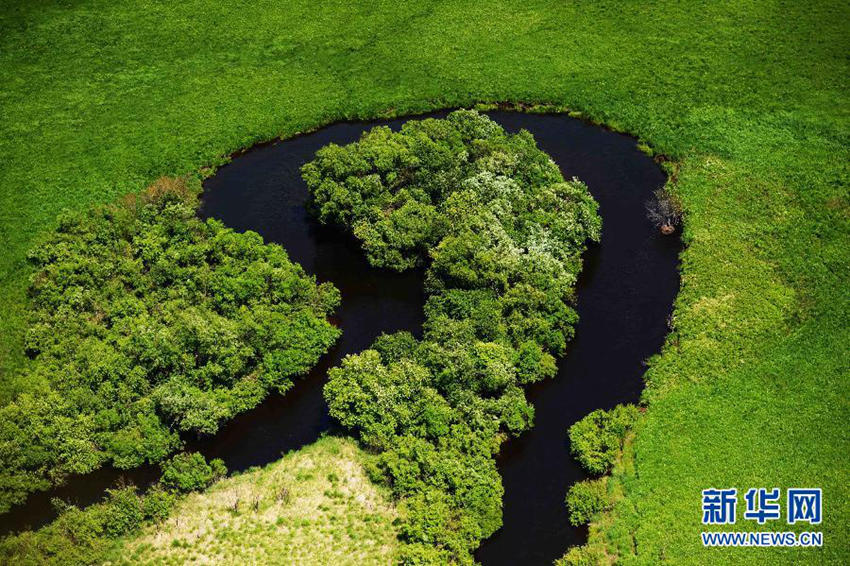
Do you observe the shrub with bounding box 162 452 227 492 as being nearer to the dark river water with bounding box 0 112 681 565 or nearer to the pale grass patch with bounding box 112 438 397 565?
the pale grass patch with bounding box 112 438 397 565

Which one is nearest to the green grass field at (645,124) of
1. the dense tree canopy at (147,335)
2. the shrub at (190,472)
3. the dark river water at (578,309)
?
the dark river water at (578,309)

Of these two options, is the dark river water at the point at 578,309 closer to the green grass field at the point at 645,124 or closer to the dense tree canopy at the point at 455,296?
the dense tree canopy at the point at 455,296

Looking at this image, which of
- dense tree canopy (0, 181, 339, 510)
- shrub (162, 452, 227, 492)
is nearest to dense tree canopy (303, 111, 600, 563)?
dense tree canopy (0, 181, 339, 510)

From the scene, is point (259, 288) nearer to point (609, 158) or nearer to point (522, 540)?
point (522, 540)

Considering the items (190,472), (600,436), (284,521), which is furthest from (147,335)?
(600,436)

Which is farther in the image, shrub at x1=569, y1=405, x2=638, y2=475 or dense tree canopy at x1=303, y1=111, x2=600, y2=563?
A: shrub at x1=569, y1=405, x2=638, y2=475

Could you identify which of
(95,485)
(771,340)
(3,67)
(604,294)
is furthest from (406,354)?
(3,67)
